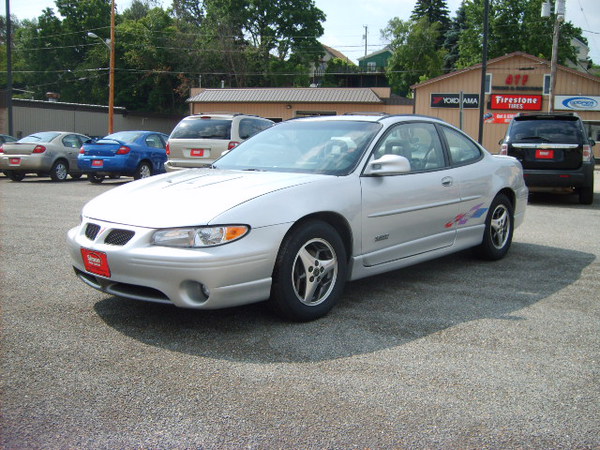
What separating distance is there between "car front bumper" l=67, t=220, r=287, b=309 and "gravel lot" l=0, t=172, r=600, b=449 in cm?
26

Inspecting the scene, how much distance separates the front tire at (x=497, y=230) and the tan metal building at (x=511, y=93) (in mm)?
31865

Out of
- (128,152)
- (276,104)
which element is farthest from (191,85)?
(128,152)

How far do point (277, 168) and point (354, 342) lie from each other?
1.64 m

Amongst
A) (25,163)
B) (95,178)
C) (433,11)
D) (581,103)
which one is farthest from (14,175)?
(433,11)

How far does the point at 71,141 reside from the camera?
17781mm

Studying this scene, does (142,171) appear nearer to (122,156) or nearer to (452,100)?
(122,156)

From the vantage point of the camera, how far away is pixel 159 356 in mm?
3533

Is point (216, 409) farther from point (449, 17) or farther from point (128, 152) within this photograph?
point (449, 17)

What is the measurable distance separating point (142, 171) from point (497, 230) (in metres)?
11.2

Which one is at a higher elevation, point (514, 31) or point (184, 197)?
point (514, 31)

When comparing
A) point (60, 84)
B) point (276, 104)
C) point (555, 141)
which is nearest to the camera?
point (555, 141)

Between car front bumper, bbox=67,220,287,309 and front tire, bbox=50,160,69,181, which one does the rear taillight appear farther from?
front tire, bbox=50,160,69,181

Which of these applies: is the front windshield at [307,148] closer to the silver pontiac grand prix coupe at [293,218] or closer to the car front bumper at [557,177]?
the silver pontiac grand prix coupe at [293,218]

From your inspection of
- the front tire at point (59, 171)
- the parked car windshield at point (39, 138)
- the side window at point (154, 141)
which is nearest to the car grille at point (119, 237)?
the side window at point (154, 141)
